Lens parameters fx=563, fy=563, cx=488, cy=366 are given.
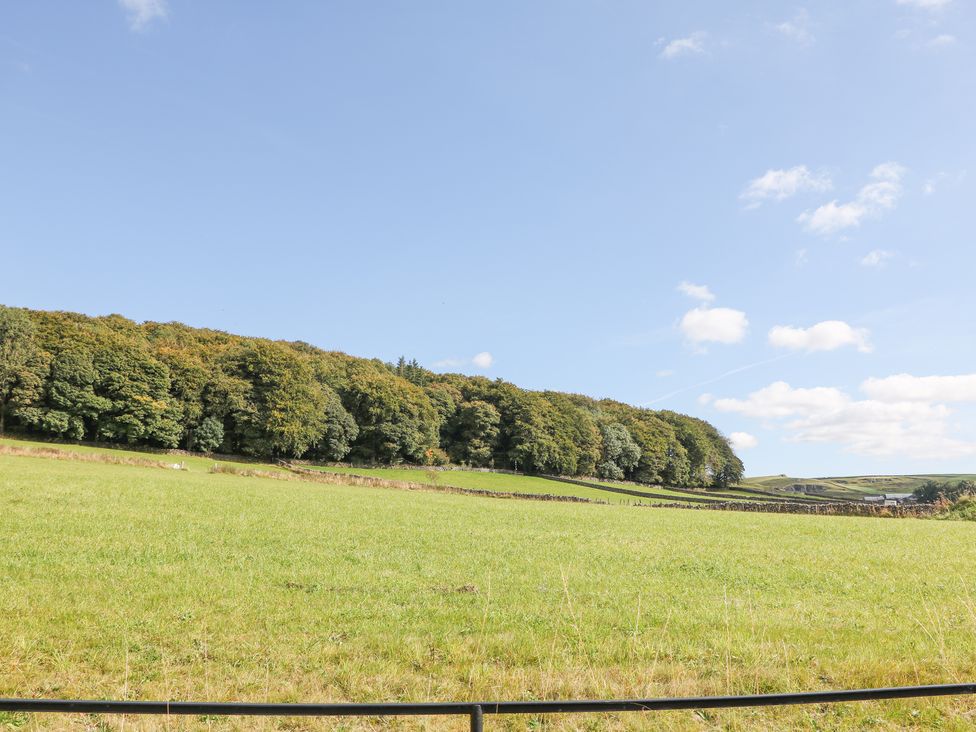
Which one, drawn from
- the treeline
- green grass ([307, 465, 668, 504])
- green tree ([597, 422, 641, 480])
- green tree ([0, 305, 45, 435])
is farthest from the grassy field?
green tree ([597, 422, 641, 480])

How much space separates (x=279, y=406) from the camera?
83.1 metres

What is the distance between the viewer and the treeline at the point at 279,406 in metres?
75.6

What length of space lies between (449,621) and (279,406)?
78.4 m

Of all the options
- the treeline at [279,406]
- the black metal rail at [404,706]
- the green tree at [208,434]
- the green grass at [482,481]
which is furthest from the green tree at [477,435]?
the black metal rail at [404,706]

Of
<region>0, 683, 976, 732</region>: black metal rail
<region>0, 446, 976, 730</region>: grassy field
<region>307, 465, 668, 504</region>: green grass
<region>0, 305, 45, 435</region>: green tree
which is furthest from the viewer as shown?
<region>307, 465, 668, 504</region>: green grass

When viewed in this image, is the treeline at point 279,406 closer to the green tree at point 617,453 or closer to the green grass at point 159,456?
the green tree at point 617,453

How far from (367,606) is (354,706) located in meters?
9.12

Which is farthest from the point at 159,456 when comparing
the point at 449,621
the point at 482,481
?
the point at 449,621

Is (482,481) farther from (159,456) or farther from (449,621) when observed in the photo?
(449,621)

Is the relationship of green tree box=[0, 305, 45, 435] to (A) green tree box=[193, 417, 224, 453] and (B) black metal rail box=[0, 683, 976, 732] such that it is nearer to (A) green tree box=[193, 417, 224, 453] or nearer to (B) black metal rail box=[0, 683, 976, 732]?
(A) green tree box=[193, 417, 224, 453]

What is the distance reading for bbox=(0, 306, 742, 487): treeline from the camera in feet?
248

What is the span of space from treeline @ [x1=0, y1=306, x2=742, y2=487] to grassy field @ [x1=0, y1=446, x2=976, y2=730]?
63.5 meters

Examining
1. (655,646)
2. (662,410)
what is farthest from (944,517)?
(662,410)

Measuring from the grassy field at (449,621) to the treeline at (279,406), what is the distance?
208ft
